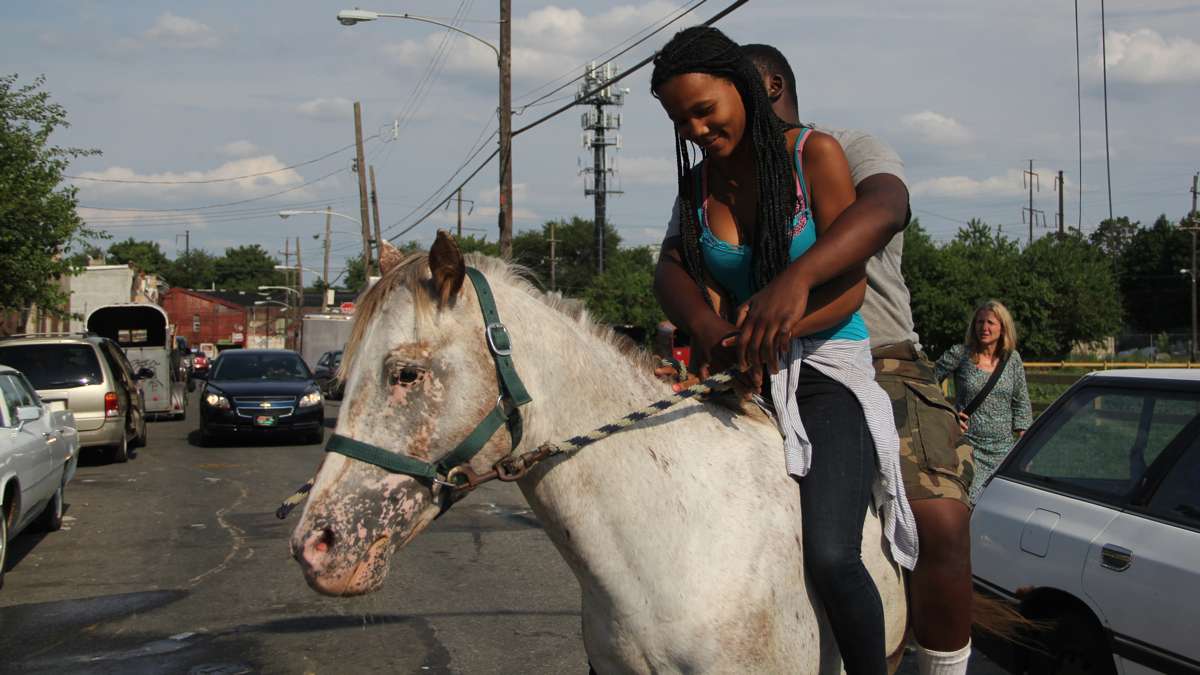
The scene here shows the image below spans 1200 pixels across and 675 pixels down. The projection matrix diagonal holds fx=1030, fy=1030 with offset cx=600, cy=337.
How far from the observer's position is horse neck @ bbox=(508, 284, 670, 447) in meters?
2.65

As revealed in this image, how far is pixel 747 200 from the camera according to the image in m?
2.83

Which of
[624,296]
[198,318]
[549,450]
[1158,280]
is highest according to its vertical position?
[1158,280]

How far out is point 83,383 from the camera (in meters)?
15.7

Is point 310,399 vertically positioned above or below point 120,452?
above

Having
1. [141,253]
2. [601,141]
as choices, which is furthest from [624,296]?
[141,253]

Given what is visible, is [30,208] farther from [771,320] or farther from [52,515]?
[771,320]

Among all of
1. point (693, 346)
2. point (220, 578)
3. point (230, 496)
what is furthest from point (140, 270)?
point (693, 346)

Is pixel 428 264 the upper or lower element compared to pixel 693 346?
upper

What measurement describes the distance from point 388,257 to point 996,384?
5811mm

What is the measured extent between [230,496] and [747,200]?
1090 cm

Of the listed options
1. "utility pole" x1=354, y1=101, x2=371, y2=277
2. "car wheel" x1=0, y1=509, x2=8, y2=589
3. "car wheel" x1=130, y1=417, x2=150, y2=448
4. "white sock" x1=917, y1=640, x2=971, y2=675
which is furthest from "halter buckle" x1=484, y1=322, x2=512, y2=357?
"utility pole" x1=354, y1=101, x2=371, y2=277

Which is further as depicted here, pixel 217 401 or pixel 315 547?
pixel 217 401

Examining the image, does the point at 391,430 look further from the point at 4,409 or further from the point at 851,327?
the point at 4,409

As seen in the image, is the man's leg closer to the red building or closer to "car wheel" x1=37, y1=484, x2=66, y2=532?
"car wheel" x1=37, y1=484, x2=66, y2=532
